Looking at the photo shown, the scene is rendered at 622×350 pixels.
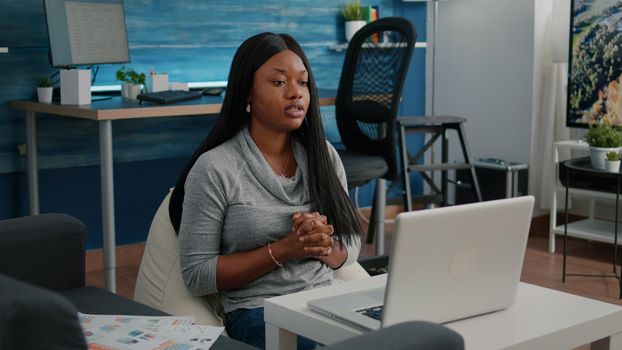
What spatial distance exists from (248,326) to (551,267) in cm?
264

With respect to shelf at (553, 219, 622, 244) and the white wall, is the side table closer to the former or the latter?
shelf at (553, 219, 622, 244)

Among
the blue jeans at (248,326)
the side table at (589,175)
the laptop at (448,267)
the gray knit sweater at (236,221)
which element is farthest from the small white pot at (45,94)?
the laptop at (448,267)

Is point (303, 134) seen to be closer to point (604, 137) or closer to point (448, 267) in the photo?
point (448, 267)

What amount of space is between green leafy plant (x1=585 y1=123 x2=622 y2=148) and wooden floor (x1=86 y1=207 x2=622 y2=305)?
0.60 meters

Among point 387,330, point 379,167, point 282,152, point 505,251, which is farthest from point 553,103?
point 387,330

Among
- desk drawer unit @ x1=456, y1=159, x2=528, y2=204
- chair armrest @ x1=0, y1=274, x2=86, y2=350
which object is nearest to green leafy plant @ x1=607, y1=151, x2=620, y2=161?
desk drawer unit @ x1=456, y1=159, x2=528, y2=204

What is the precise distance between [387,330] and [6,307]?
52 cm

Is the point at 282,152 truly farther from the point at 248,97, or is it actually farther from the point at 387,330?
the point at 387,330

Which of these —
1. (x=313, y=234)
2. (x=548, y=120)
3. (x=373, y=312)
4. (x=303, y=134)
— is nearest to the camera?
(x=373, y=312)

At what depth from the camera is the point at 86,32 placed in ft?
13.4

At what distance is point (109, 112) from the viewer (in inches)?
141

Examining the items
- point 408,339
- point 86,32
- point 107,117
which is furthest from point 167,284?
point 86,32

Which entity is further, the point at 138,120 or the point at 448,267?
the point at 138,120

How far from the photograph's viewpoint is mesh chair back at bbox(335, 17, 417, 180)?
163 inches
